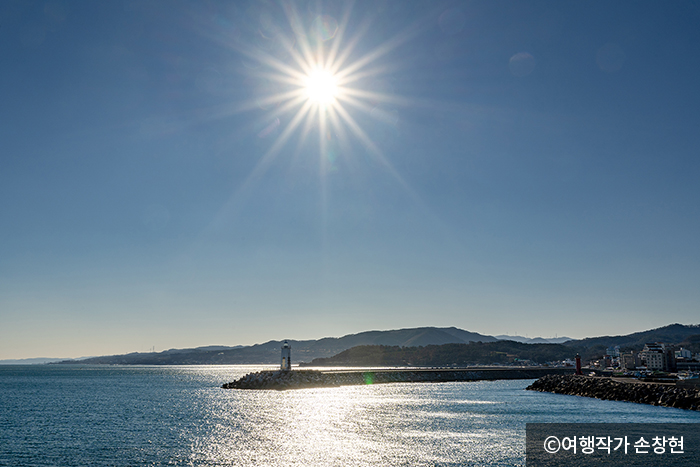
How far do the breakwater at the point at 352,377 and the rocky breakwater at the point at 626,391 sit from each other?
3622 cm

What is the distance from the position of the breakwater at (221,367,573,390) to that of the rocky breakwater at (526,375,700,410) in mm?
36218

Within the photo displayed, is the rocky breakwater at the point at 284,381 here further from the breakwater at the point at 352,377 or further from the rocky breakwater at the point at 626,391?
the rocky breakwater at the point at 626,391

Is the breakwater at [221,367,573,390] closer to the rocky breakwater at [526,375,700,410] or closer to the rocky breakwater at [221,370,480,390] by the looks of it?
the rocky breakwater at [221,370,480,390]

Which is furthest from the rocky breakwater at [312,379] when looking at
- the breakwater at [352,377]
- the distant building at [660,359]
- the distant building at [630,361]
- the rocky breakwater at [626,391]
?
the distant building at [630,361]

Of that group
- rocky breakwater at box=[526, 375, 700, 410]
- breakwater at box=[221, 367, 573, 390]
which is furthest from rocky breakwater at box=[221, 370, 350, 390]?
rocky breakwater at box=[526, 375, 700, 410]

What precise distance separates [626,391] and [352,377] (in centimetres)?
5852

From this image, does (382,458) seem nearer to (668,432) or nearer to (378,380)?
(668,432)

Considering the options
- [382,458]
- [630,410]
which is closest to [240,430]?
[382,458]

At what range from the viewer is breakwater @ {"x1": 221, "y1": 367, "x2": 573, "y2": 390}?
3979 inches

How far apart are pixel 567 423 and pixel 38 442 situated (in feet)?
145

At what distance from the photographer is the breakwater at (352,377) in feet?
332

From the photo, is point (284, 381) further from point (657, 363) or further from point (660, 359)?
point (660, 359)

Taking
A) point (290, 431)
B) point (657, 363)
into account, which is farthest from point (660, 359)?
point (290, 431)

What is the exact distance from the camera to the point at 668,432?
1529 inches
